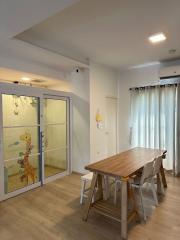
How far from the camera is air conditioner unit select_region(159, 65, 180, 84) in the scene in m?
3.87

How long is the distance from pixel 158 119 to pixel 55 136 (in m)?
2.49

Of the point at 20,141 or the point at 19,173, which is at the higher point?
the point at 20,141

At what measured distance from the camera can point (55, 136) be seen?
408cm

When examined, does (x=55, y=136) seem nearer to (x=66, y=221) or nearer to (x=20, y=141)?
(x=20, y=141)

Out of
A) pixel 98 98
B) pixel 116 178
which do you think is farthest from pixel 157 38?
pixel 116 178

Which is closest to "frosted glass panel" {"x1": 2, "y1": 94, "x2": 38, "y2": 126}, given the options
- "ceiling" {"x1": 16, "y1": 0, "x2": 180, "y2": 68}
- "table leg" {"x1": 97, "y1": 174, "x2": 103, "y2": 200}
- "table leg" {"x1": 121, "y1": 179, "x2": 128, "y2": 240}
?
"ceiling" {"x1": 16, "y1": 0, "x2": 180, "y2": 68}

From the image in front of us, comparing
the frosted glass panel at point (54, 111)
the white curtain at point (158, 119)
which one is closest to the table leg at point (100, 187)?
the frosted glass panel at point (54, 111)

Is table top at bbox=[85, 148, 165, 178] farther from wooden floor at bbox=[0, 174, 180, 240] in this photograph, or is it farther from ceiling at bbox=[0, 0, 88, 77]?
ceiling at bbox=[0, 0, 88, 77]

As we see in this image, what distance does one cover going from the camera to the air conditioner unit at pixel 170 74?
12.7 ft

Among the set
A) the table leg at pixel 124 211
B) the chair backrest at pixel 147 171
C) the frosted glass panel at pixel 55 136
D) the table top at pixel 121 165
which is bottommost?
the table leg at pixel 124 211

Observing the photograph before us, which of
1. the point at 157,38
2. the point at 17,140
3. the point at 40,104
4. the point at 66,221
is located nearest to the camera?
the point at 66,221

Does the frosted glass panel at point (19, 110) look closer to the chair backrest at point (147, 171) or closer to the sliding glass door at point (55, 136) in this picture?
the sliding glass door at point (55, 136)

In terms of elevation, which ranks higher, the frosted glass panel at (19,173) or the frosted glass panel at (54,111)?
the frosted glass panel at (54,111)

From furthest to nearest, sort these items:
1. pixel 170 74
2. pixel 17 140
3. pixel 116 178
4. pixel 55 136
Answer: pixel 55 136, pixel 170 74, pixel 17 140, pixel 116 178
